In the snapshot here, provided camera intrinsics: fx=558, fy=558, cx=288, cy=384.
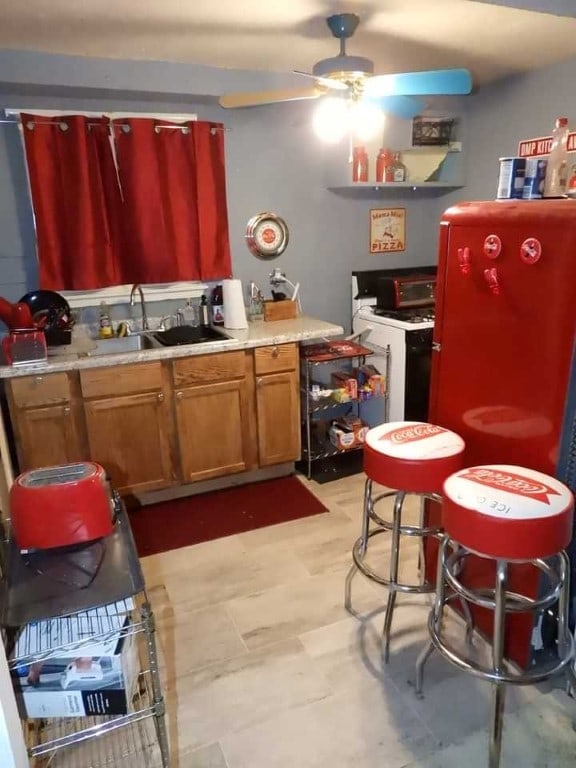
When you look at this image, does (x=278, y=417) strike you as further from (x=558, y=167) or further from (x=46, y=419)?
(x=558, y=167)

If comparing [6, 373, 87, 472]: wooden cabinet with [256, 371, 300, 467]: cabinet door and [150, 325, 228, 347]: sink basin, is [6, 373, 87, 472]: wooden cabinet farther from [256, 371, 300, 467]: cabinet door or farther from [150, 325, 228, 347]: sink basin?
[256, 371, 300, 467]: cabinet door

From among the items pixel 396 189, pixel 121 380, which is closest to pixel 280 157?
pixel 396 189

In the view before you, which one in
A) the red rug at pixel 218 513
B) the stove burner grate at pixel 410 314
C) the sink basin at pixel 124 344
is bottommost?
the red rug at pixel 218 513

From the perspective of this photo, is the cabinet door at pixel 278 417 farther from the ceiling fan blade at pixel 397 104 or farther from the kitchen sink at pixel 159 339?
the ceiling fan blade at pixel 397 104

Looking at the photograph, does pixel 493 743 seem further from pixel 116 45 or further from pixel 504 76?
pixel 504 76

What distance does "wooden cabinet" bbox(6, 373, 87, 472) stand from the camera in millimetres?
2690

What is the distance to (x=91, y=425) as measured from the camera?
2.85 meters

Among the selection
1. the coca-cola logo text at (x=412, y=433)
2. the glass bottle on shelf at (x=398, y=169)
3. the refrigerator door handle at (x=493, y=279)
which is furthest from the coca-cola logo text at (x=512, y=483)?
the glass bottle on shelf at (x=398, y=169)

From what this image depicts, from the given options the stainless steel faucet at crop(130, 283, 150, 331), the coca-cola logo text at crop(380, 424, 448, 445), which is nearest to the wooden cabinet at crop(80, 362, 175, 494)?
the stainless steel faucet at crop(130, 283, 150, 331)

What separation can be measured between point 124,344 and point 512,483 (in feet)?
7.79

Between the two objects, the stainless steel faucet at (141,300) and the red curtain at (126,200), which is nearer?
the red curtain at (126,200)

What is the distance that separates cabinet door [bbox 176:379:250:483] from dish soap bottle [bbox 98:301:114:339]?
0.58 meters

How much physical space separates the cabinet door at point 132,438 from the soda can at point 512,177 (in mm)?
1915

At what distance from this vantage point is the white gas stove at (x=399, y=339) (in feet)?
11.0
